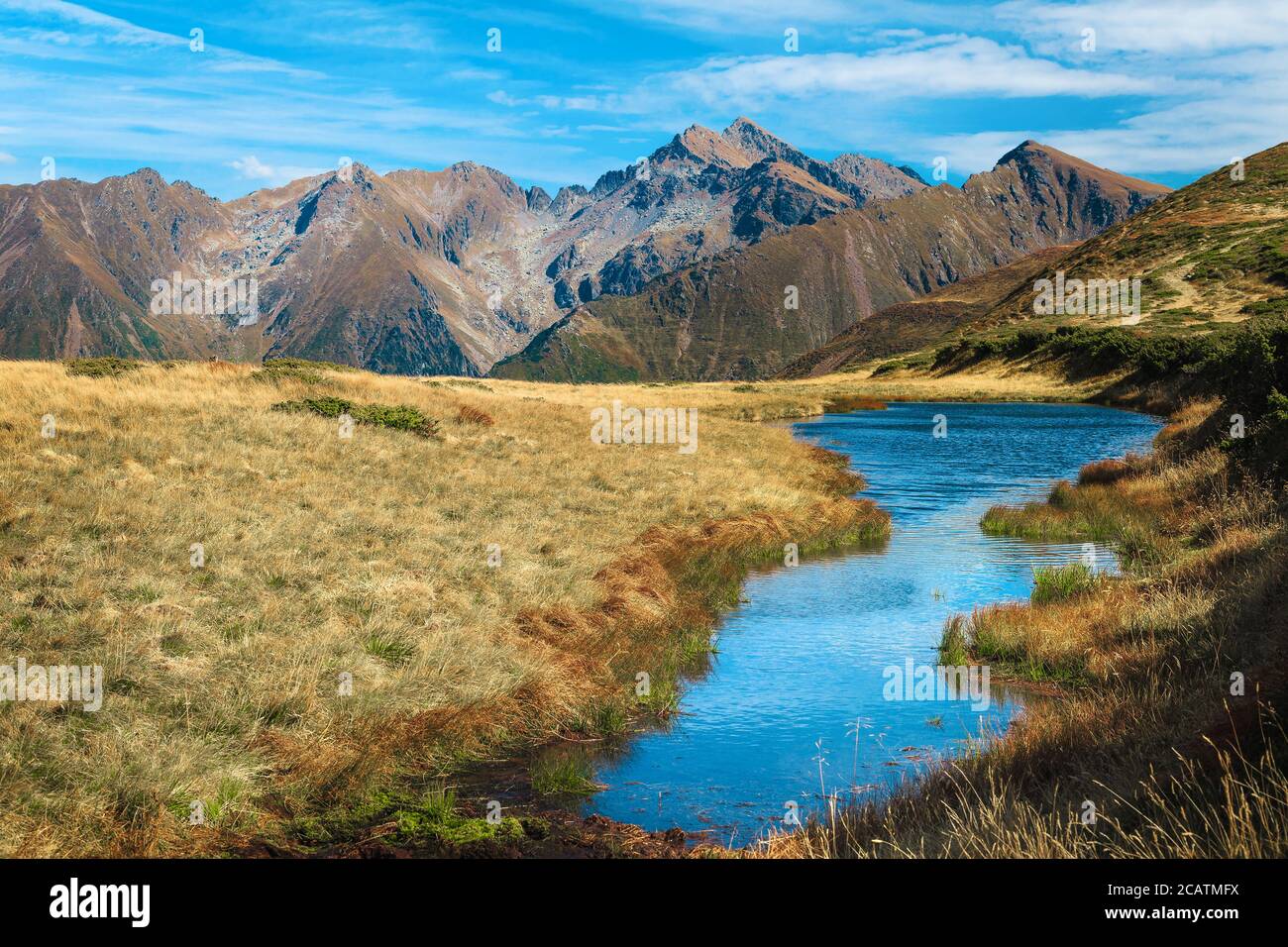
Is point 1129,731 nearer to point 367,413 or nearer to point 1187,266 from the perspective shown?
point 367,413

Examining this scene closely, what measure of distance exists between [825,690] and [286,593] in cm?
904

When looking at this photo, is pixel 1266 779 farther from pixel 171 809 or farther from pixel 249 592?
pixel 249 592

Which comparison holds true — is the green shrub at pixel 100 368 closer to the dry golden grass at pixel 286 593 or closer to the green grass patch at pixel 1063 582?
the dry golden grass at pixel 286 593

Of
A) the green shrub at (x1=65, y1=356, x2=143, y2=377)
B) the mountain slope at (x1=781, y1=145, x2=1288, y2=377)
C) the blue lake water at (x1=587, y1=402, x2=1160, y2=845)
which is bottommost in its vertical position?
the blue lake water at (x1=587, y1=402, x2=1160, y2=845)

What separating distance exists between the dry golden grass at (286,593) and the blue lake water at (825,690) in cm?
156

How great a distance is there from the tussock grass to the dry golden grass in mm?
5576

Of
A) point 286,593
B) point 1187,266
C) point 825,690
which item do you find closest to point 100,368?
point 286,593

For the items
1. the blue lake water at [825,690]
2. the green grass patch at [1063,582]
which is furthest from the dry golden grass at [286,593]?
the green grass patch at [1063,582]

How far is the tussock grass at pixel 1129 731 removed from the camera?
7340mm

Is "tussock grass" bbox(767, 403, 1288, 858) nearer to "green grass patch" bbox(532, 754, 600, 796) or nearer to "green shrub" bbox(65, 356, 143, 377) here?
"green grass patch" bbox(532, 754, 600, 796)

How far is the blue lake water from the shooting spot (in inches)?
472

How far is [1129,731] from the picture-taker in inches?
397

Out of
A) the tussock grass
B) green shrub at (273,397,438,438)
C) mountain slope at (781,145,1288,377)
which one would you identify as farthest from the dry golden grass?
mountain slope at (781,145,1288,377)
